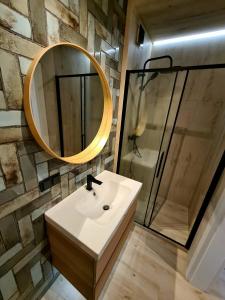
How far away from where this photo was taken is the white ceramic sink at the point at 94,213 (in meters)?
0.71

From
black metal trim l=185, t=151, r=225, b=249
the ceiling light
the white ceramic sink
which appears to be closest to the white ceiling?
the ceiling light

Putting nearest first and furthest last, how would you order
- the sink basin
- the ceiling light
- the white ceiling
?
the sink basin
the white ceiling
the ceiling light

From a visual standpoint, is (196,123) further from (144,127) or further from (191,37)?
(191,37)

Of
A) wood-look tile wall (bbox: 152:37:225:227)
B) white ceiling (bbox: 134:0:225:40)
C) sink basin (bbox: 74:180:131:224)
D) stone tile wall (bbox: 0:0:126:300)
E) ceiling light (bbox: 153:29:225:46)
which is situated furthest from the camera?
wood-look tile wall (bbox: 152:37:225:227)

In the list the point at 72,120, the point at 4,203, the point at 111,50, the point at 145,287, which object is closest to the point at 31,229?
the point at 4,203

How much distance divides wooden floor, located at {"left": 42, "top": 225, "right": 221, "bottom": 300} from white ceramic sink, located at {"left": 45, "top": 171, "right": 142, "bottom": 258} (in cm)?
68

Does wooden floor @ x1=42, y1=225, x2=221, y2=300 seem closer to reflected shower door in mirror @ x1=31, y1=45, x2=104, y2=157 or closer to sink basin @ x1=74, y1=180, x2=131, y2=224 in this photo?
sink basin @ x1=74, y1=180, x2=131, y2=224

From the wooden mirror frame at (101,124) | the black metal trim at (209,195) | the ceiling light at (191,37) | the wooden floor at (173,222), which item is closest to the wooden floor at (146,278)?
the wooden floor at (173,222)

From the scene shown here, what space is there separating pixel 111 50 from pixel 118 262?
1.92m

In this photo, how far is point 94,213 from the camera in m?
1.05

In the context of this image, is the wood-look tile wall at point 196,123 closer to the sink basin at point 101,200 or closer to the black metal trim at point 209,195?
the black metal trim at point 209,195

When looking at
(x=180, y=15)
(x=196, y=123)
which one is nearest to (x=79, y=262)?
(x=196, y=123)

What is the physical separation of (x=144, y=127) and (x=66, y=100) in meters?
1.20

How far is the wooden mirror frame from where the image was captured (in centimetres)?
58
